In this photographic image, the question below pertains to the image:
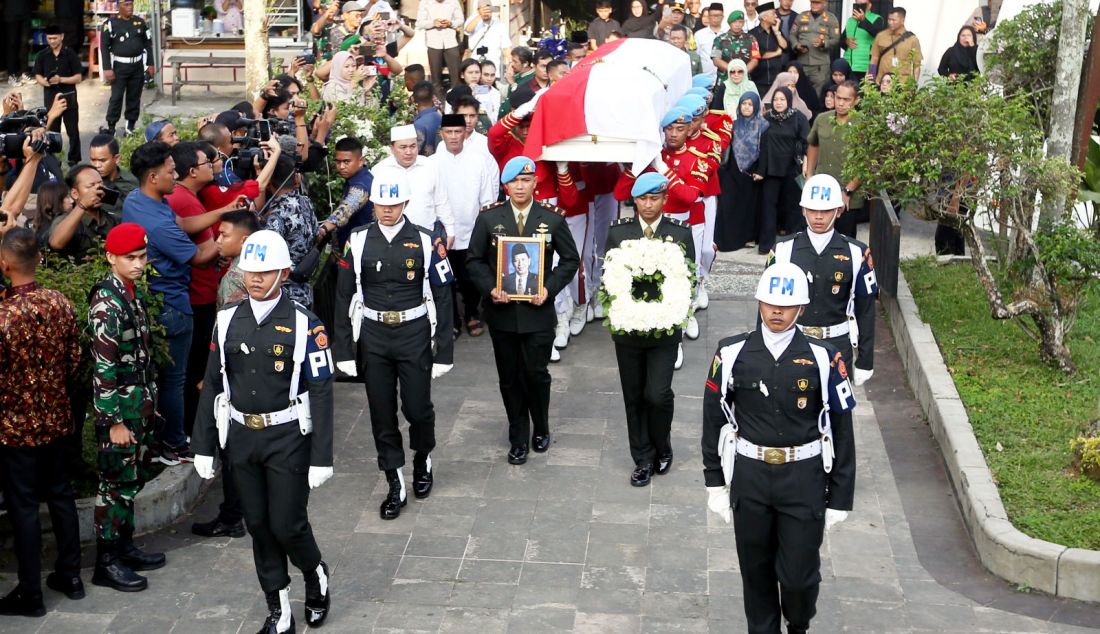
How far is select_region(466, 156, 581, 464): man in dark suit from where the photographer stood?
9.54m

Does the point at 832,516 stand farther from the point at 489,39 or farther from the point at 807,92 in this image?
the point at 489,39

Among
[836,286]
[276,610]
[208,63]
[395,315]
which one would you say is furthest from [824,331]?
[208,63]

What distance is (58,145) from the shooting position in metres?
9.33

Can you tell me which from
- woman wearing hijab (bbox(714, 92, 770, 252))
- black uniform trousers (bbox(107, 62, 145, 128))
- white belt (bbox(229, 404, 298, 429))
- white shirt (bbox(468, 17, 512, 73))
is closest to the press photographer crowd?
white belt (bbox(229, 404, 298, 429))

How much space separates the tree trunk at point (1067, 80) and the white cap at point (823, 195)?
3303 millimetres

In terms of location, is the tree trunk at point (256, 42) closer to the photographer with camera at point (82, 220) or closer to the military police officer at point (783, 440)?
the photographer with camera at point (82, 220)

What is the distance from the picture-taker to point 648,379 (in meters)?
9.23

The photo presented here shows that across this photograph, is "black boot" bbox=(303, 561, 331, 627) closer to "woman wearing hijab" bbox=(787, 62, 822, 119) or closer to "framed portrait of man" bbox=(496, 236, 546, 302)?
"framed portrait of man" bbox=(496, 236, 546, 302)

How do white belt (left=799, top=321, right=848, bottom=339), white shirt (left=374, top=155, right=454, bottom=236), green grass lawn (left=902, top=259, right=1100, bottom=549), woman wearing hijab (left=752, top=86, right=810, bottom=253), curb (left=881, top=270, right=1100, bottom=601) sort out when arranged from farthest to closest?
woman wearing hijab (left=752, top=86, right=810, bottom=253) < white shirt (left=374, top=155, right=454, bottom=236) < white belt (left=799, top=321, right=848, bottom=339) < green grass lawn (left=902, top=259, right=1100, bottom=549) < curb (left=881, top=270, right=1100, bottom=601)

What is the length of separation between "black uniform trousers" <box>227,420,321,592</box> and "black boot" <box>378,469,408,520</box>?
1.53 meters

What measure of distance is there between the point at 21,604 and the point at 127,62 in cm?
1127

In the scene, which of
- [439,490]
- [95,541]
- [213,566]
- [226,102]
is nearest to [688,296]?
[439,490]

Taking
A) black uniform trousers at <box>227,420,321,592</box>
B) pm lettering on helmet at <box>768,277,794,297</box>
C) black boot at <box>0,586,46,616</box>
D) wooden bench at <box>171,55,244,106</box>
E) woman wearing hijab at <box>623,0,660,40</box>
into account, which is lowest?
black boot at <box>0,586,46,616</box>

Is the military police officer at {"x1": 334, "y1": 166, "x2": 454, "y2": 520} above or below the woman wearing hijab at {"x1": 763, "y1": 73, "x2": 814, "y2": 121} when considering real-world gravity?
below
